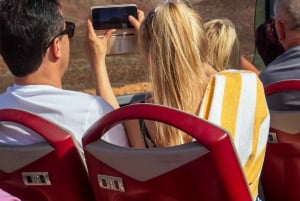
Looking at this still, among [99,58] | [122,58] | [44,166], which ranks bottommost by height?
[122,58]

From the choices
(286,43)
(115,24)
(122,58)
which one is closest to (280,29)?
(286,43)

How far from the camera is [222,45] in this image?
286 cm

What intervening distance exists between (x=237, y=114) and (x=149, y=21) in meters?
0.39

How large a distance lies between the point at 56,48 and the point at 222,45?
80 centimetres

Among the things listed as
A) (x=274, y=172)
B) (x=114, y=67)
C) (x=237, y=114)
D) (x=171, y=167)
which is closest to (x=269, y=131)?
(x=274, y=172)

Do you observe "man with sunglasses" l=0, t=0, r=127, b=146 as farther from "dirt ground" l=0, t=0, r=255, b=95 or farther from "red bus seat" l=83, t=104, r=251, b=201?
"dirt ground" l=0, t=0, r=255, b=95

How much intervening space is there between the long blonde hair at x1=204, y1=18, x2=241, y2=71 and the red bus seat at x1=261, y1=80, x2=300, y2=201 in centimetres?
52

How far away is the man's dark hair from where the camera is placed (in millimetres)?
2293

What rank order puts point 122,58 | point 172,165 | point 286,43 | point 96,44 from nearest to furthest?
point 172,165 → point 96,44 → point 286,43 → point 122,58

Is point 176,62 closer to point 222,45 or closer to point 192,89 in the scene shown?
point 192,89

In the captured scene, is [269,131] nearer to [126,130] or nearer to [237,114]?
[237,114]

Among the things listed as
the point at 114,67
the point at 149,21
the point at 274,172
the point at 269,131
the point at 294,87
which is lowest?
the point at 114,67

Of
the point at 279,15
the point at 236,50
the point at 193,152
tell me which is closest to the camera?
the point at 193,152

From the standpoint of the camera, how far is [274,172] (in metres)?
2.36
